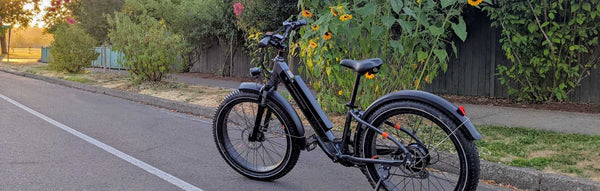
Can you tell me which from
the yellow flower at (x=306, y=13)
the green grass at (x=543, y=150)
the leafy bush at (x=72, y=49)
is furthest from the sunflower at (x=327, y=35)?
the leafy bush at (x=72, y=49)

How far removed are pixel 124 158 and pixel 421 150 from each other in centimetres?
335

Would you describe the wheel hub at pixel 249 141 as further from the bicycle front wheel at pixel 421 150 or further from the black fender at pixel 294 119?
the bicycle front wheel at pixel 421 150

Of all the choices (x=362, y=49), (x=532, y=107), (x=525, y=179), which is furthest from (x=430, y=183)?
(x=532, y=107)

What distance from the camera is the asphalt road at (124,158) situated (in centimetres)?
448

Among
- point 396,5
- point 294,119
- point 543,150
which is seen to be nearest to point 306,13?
point 396,5

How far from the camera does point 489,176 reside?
15.7 feet

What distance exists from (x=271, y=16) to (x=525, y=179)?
11.0m

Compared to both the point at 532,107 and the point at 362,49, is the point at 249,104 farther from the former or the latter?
the point at 532,107

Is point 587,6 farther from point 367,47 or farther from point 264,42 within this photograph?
point 264,42

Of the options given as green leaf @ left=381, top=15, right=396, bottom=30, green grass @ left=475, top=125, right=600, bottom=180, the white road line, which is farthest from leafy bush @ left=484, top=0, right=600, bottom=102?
the white road line

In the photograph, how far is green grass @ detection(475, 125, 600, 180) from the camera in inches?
185

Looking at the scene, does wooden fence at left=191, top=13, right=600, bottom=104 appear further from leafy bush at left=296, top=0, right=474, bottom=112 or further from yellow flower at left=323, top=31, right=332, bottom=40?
yellow flower at left=323, top=31, right=332, bottom=40

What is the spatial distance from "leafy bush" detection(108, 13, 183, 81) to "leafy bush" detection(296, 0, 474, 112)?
6328 millimetres

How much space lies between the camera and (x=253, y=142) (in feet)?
15.2
